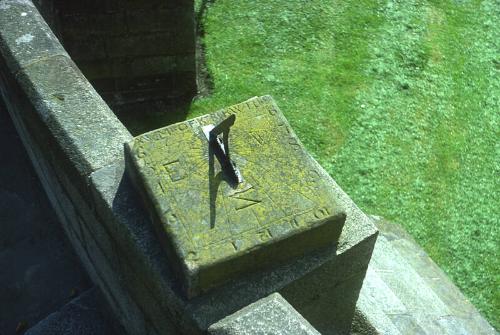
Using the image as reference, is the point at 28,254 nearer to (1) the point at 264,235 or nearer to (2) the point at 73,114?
(2) the point at 73,114

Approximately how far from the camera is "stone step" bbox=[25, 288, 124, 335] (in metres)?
2.85

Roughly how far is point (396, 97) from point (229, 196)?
4.02 meters

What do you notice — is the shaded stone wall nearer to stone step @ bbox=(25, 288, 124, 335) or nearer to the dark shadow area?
the dark shadow area

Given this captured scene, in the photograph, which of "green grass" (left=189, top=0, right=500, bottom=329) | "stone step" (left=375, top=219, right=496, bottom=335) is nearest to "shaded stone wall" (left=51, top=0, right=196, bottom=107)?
"green grass" (left=189, top=0, right=500, bottom=329)

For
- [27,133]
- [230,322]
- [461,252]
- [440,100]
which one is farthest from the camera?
[440,100]

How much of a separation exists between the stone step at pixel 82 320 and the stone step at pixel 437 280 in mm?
2327

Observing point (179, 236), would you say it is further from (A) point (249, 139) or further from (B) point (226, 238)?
(A) point (249, 139)

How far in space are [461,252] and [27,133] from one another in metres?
3.43

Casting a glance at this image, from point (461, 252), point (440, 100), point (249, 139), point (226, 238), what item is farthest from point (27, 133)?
point (440, 100)

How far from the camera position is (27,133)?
10.5 feet

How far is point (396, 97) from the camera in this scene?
5.91 m

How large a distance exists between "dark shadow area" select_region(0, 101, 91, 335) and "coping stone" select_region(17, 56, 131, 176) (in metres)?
0.84

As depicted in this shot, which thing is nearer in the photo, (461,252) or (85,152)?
(85,152)

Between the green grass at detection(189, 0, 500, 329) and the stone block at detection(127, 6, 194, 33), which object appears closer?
the stone block at detection(127, 6, 194, 33)
